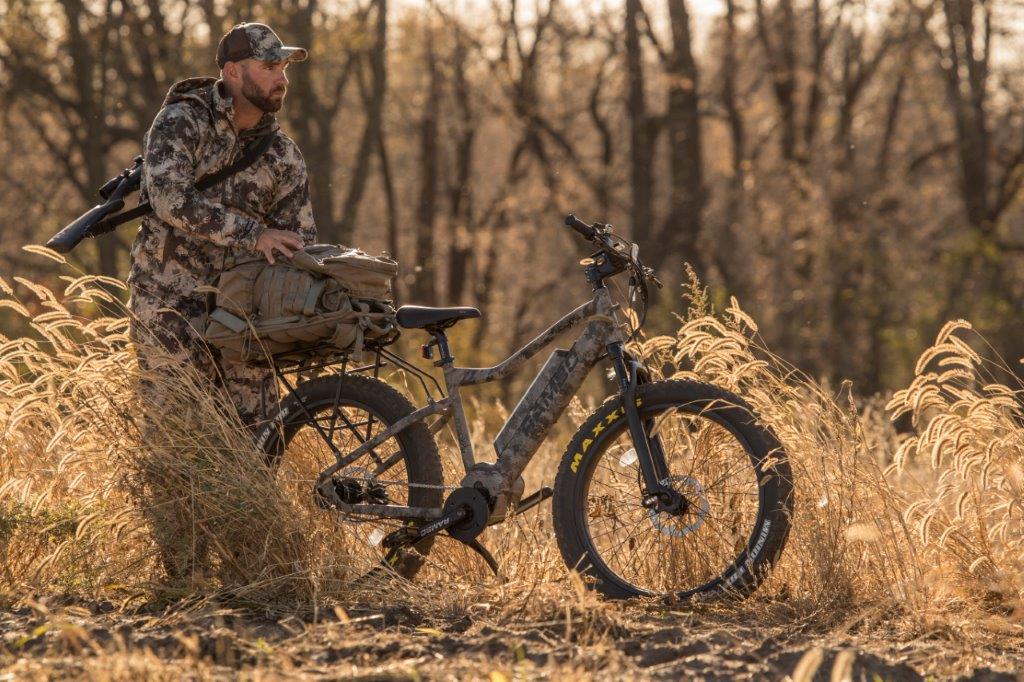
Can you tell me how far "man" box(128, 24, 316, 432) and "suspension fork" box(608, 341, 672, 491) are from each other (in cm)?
143

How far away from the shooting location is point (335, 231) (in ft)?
66.5

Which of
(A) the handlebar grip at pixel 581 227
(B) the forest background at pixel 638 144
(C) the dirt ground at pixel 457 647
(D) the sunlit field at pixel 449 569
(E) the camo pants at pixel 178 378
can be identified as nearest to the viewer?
(C) the dirt ground at pixel 457 647

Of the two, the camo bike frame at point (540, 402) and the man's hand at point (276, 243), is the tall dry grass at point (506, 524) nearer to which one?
the camo bike frame at point (540, 402)

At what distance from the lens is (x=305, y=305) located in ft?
18.6

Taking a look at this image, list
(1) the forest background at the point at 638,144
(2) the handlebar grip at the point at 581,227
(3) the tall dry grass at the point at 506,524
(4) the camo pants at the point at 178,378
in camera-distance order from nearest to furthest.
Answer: (3) the tall dry grass at the point at 506,524 → (2) the handlebar grip at the point at 581,227 → (4) the camo pants at the point at 178,378 → (1) the forest background at the point at 638,144

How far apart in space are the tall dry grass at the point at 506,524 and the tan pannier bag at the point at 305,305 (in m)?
0.28

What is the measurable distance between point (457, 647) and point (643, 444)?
1.11m

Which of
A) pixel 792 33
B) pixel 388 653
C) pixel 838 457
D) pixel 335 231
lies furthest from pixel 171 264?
pixel 792 33

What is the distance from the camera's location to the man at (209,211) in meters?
5.77

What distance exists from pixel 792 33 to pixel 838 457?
66.2 feet

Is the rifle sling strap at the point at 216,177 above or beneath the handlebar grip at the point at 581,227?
above

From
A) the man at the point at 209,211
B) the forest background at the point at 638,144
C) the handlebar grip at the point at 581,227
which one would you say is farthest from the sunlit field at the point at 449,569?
the forest background at the point at 638,144

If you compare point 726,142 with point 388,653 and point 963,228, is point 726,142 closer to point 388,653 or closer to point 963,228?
point 963,228

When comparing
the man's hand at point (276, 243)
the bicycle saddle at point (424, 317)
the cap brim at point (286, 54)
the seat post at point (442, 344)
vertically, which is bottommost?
the seat post at point (442, 344)
